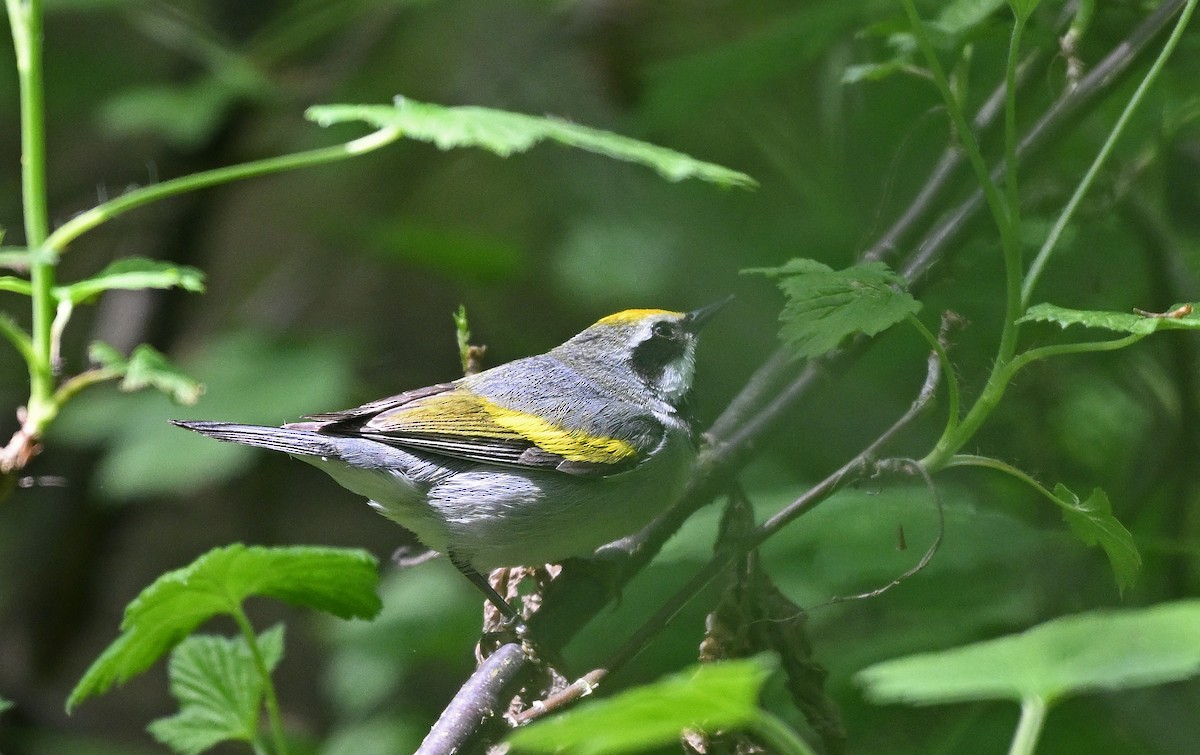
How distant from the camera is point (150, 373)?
1.99 m

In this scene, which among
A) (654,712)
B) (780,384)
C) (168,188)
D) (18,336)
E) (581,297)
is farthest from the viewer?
(581,297)

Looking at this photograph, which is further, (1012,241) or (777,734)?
(1012,241)

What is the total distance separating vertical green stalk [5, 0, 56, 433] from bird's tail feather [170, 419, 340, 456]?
267 millimetres

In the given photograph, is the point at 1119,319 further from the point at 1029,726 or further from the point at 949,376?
the point at 1029,726

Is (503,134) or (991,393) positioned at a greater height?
(503,134)

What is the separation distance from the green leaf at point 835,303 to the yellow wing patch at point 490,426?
0.77m

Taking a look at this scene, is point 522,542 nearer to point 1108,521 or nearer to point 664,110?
point 1108,521

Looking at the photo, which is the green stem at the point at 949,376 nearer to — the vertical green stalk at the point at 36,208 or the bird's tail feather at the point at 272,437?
the bird's tail feather at the point at 272,437

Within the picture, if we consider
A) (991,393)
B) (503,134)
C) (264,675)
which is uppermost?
(503,134)

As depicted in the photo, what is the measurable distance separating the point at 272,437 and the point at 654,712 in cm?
153

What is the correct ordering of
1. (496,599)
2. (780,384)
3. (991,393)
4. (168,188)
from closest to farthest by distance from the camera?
(991,393) < (168,188) < (496,599) < (780,384)

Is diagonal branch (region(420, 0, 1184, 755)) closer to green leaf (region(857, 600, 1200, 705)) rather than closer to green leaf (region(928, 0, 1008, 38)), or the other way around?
green leaf (region(928, 0, 1008, 38))

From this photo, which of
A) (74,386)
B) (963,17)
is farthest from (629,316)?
(74,386)

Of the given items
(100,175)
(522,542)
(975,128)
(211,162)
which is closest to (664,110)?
(975,128)
